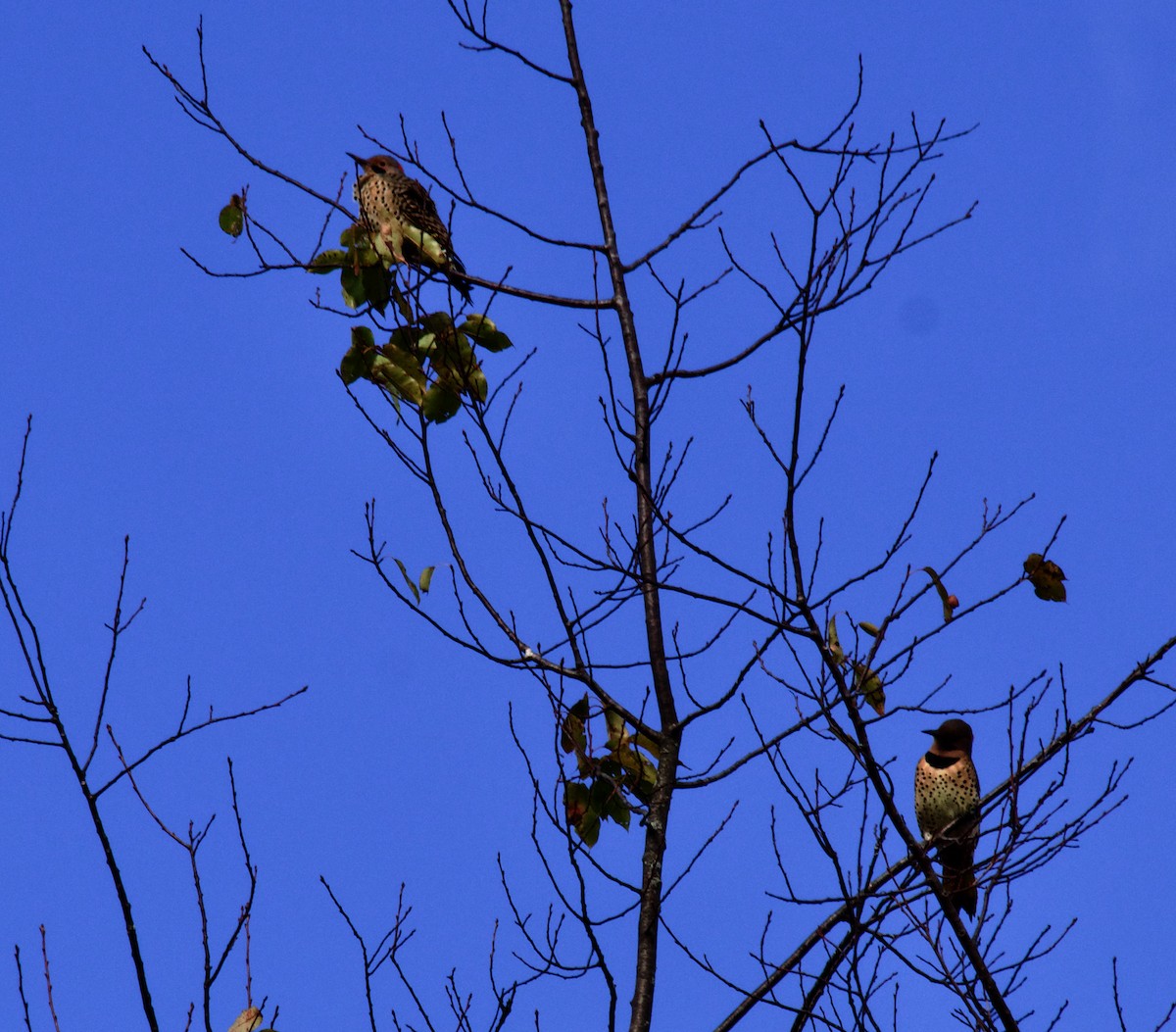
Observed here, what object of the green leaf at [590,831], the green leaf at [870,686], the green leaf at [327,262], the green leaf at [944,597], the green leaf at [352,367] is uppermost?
→ the green leaf at [327,262]

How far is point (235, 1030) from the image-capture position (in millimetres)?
3281

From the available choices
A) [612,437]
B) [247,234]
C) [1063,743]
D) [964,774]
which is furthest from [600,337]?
[964,774]

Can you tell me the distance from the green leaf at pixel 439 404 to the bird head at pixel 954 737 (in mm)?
3183

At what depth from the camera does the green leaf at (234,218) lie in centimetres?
473

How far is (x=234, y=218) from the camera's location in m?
4.75

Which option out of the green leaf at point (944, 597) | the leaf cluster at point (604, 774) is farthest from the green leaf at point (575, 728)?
the green leaf at point (944, 597)

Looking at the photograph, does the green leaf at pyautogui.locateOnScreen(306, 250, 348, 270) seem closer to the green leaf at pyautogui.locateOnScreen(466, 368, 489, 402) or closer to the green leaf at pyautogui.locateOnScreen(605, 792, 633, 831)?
the green leaf at pyautogui.locateOnScreen(466, 368, 489, 402)

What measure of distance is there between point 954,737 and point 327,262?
3624 mm

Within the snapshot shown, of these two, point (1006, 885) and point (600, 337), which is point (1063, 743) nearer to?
point (1006, 885)

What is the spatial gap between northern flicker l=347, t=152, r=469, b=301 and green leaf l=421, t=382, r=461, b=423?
42 centimetres

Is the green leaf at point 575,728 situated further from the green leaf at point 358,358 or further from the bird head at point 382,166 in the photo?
the bird head at point 382,166

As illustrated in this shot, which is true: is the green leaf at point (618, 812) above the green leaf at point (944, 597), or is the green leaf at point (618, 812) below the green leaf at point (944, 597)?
below

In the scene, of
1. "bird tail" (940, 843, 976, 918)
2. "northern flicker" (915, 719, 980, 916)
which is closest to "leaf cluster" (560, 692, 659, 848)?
"bird tail" (940, 843, 976, 918)

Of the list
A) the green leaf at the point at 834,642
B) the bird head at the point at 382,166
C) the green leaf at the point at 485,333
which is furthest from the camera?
the bird head at the point at 382,166
